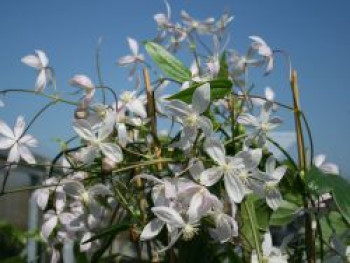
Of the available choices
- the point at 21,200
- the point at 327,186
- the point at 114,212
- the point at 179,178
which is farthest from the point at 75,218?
the point at 21,200

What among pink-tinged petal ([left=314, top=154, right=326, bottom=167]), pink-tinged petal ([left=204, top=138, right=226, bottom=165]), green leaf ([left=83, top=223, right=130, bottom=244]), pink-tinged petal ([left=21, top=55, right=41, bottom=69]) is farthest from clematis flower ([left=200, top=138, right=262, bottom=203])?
pink-tinged petal ([left=21, top=55, right=41, bottom=69])

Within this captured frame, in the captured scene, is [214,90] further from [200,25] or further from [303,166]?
[200,25]

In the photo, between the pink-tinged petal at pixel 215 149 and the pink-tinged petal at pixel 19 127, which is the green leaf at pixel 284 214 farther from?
the pink-tinged petal at pixel 19 127

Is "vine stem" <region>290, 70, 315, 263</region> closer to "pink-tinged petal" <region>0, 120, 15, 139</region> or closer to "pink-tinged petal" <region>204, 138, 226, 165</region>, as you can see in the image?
"pink-tinged petal" <region>204, 138, 226, 165</region>

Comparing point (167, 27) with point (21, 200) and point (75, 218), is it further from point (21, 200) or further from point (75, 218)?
point (21, 200)

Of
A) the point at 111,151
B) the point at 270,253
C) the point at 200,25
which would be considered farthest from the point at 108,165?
the point at 200,25
